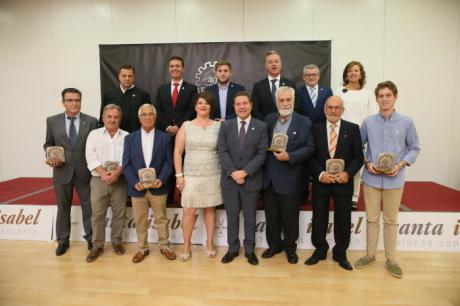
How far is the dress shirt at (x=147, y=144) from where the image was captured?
119 inches

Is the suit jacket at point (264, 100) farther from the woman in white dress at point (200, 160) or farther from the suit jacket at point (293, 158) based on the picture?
the woman in white dress at point (200, 160)

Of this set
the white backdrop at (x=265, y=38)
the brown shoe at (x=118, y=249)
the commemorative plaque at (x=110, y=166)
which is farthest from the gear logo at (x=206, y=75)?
the brown shoe at (x=118, y=249)

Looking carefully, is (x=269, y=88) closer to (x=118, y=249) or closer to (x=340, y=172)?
(x=340, y=172)

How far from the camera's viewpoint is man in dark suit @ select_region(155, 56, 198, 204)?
3.42m

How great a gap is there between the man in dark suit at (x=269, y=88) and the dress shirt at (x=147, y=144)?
1.07m

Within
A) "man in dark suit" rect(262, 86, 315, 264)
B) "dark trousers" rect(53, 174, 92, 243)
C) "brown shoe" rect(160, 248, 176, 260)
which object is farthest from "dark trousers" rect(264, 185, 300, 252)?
"dark trousers" rect(53, 174, 92, 243)

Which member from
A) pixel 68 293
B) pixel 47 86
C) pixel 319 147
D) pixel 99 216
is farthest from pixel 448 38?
pixel 47 86

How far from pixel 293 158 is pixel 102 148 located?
70.7 inches

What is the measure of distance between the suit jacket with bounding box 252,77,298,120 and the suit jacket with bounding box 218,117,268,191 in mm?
488

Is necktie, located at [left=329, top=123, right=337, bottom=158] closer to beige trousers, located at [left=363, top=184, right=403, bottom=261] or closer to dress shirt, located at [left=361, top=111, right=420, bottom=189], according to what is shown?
dress shirt, located at [left=361, top=111, right=420, bottom=189]

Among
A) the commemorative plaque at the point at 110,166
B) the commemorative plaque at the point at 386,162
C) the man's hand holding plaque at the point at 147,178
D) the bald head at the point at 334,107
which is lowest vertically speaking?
the man's hand holding plaque at the point at 147,178

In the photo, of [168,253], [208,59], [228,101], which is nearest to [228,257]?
[168,253]

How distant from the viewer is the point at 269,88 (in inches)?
130

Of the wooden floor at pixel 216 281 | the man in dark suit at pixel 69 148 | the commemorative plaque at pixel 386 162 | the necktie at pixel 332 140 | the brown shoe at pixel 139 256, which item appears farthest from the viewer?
the man in dark suit at pixel 69 148
